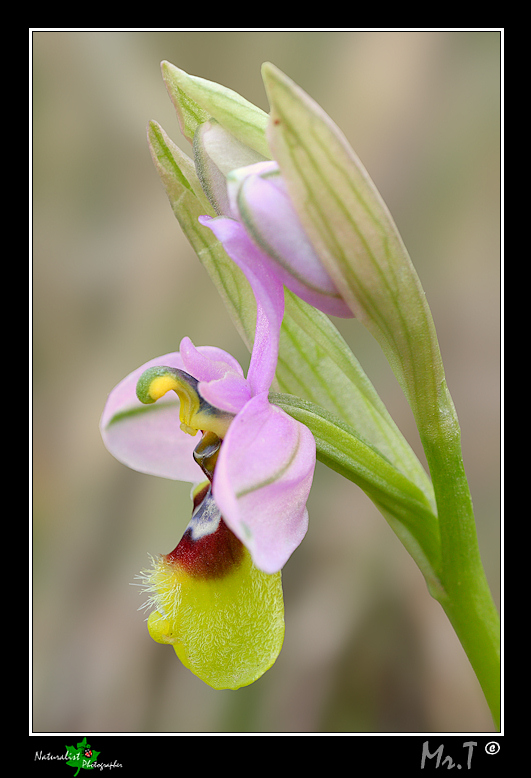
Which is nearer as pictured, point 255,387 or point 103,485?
point 255,387

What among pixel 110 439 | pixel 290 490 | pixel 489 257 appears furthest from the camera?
pixel 489 257

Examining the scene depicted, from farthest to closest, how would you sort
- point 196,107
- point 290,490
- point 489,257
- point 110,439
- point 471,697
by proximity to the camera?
point 489,257 → point 471,697 → point 110,439 → point 196,107 → point 290,490

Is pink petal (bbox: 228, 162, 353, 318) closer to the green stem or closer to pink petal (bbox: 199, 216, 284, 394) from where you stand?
pink petal (bbox: 199, 216, 284, 394)

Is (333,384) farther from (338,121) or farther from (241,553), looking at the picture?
(338,121)

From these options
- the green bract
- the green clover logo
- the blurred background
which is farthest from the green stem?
the blurred background

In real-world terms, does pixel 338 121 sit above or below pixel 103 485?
above

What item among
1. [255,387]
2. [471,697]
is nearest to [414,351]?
[255,387]

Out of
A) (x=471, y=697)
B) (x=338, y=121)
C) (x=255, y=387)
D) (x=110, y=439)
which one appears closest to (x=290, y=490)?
(x=255, y=387)

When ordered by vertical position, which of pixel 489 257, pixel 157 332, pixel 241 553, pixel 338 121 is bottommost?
pixel 241 553
